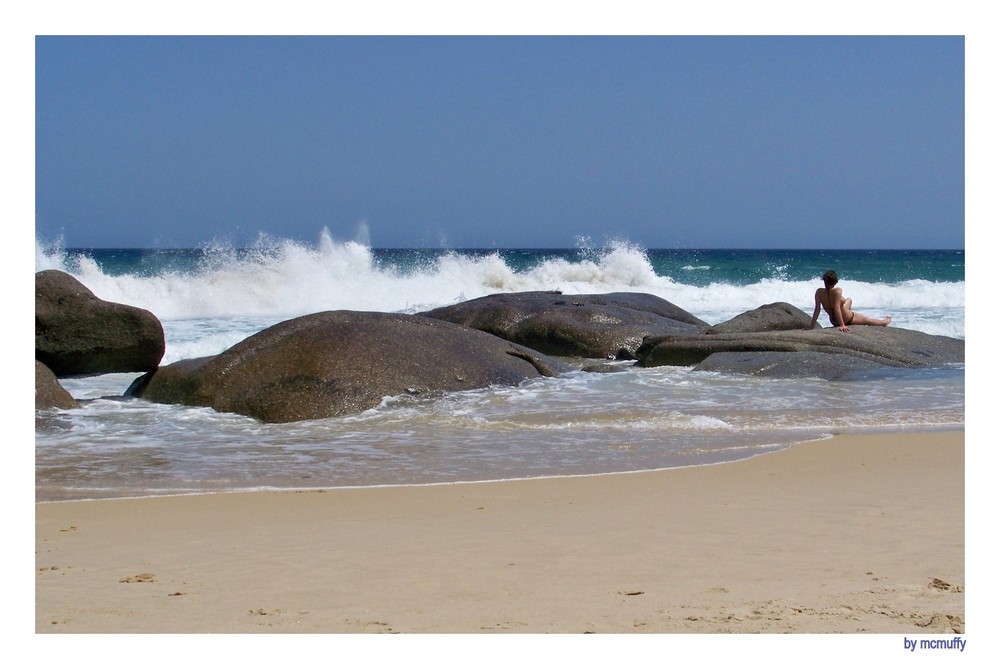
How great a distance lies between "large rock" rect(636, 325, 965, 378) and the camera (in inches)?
458

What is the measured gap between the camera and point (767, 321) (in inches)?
571

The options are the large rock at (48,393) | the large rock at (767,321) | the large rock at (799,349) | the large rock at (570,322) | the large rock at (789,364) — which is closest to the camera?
the large rock at (48,393)

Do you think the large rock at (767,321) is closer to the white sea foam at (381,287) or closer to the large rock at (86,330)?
the white sea foam at (381,287)

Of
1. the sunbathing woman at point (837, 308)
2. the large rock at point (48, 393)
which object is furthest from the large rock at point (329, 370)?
the sunbathing woman at point (837, 308)

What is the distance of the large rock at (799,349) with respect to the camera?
11633 millimetres

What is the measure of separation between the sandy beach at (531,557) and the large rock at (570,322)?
694cm

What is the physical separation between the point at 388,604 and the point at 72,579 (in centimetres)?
135

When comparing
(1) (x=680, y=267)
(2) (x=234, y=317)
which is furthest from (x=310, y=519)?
(1) (x=680, y=267)

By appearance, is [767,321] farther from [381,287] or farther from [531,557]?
[381,287]

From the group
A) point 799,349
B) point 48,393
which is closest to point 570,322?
point 799,349

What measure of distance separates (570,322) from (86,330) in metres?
6.10

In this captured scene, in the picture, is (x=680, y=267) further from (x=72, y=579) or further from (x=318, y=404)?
(x=72, y=579)

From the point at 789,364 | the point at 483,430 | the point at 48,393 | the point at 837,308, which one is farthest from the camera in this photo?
the point at 837,308

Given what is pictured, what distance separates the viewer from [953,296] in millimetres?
32250
